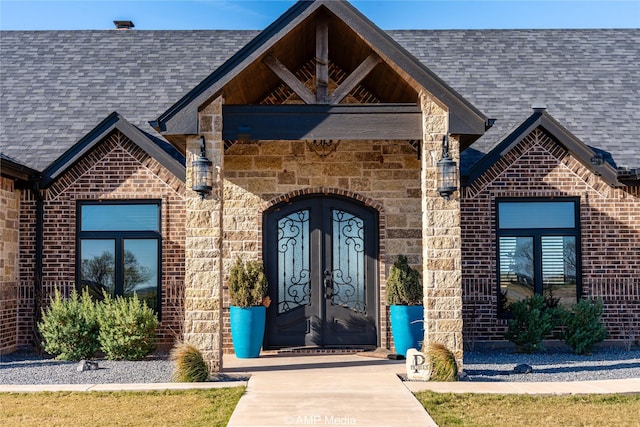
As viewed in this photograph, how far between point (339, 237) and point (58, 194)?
185 inches

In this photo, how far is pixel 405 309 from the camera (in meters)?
10.0

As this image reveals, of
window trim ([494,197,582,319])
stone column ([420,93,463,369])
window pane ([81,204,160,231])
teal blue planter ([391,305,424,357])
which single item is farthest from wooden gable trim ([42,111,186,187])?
window trim ([494,197,582,319])

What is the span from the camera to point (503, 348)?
1121 centimetres

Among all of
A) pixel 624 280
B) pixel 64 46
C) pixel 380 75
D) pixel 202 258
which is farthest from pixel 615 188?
pixel 64 46

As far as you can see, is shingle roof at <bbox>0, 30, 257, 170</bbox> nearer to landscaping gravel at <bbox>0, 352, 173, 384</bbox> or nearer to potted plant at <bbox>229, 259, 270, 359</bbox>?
landscaping gravel at <bbox>0, 352, 173, 384</bbox>

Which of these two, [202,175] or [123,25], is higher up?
[123,25]

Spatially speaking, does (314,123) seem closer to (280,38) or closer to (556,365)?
(280,38)

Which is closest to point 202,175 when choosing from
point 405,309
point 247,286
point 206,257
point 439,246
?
point 206,257

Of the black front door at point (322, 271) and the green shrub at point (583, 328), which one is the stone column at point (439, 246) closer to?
the black front door at point (322, 271)

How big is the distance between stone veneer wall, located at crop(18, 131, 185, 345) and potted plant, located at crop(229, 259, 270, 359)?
139cm

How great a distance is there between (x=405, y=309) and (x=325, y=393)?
9.43 ft

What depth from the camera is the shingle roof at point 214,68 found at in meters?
12.4

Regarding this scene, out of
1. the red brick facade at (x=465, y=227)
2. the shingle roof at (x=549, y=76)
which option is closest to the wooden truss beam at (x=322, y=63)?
the red brick facade at (x=465, y=227)

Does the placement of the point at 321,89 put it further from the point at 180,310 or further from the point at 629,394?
the point at 629,394
